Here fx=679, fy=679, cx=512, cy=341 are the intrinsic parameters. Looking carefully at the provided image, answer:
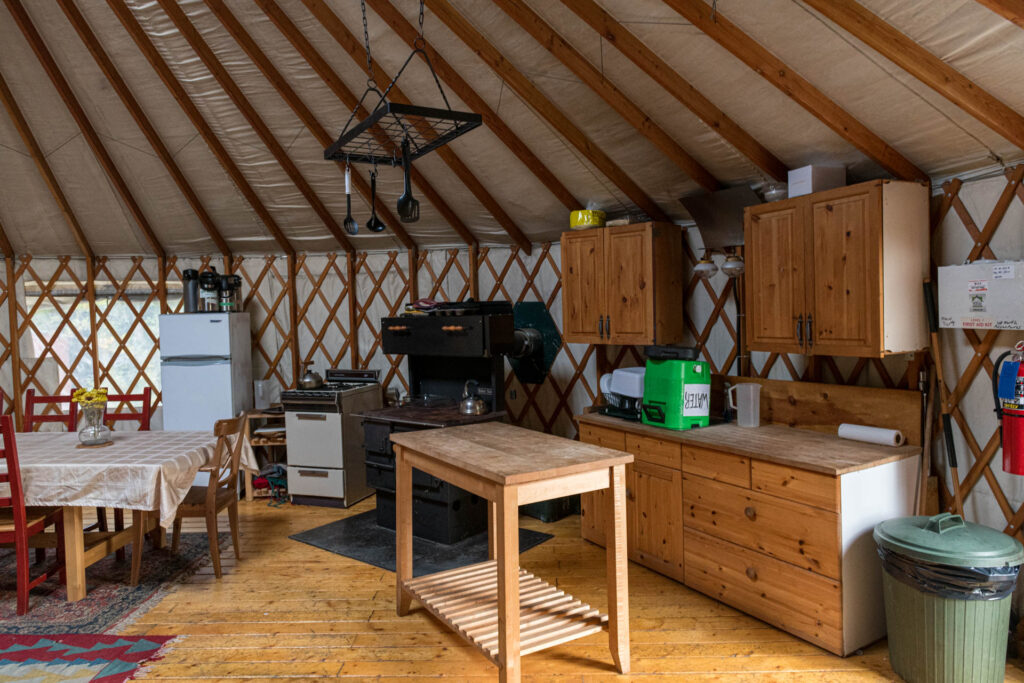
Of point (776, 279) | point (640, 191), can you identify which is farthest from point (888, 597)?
point (640, 191)

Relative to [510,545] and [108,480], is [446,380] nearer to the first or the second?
[108,480]

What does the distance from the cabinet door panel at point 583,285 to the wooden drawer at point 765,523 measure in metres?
1.19

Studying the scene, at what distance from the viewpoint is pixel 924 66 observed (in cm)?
218

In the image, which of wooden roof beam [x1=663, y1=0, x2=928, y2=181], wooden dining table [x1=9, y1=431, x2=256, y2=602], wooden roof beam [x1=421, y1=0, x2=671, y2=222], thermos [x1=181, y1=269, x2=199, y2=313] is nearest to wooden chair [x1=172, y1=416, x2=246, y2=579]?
wooden dining table [x1=9, y1=431, x2=256, y2=602]

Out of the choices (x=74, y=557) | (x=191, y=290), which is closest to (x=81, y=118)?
(x=191, y=290)

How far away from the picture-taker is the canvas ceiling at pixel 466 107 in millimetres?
2361

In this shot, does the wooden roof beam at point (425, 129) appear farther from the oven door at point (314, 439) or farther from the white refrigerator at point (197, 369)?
the white refrigerator at point (197, 369)

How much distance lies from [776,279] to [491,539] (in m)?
1.75

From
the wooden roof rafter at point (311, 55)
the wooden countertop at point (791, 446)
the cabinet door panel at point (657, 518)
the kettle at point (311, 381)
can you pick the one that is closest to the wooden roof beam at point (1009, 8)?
the wooden countertop at point (791, 446)

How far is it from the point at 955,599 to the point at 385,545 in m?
2.67

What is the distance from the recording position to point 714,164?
11.0 ft

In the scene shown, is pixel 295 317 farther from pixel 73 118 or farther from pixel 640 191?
pixel 640 191

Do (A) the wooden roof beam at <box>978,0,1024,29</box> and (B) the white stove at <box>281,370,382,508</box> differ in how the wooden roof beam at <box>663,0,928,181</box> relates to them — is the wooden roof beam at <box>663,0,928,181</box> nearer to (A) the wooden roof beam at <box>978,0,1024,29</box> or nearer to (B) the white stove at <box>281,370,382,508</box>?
(A) the wooden roof beam at <box>978,0,1024,29</box>

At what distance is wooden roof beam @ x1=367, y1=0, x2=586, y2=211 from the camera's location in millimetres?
3223
